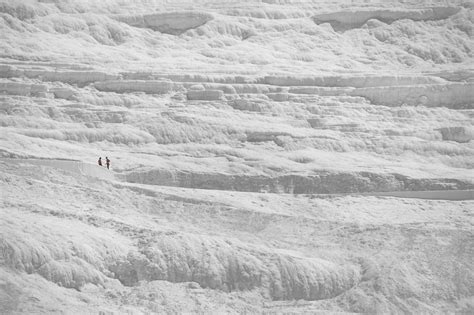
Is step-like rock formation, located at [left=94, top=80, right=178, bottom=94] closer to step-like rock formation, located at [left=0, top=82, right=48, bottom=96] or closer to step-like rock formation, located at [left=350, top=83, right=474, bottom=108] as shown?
step-like rock formation, located at [left=0, top=82, right=48, bottom=96]

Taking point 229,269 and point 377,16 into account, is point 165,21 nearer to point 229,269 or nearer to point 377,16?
point 377,16

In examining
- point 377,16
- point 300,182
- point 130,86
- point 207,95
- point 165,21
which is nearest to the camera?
point 300,182

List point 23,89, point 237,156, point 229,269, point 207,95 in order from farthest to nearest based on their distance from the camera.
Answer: point 207,95 < point 23,89 < point 237,156 < point 229,269

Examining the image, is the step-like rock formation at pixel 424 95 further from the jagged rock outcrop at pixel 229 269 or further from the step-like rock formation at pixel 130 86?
the jagged rock outcrop at pixel 229 269

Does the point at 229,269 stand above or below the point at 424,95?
above

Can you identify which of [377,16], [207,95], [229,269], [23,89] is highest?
[229,269]

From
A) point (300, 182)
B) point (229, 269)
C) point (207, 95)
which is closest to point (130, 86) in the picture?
point (207, 95)

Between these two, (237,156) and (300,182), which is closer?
(300,182)
